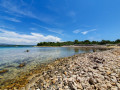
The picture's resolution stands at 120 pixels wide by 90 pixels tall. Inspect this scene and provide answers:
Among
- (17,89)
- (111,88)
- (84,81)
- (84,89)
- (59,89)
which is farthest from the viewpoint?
(17,89)

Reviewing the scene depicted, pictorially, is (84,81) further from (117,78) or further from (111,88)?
(117,78)

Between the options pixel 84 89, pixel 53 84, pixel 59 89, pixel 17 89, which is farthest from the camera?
pixel 17 89

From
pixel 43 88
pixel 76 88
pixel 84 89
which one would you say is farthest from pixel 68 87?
pixel 43 88

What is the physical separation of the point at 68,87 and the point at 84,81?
95cm

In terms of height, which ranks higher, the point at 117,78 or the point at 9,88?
the point at 117,78

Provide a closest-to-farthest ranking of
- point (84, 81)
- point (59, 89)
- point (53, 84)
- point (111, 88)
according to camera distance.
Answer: point (111, 88), point (59, 89), point (84, 81), point (53, 84)

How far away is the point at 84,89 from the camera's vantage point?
270cm

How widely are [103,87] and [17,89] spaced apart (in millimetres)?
4997

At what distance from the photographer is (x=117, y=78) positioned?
3.05 m

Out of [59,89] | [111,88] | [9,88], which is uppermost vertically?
[111,88]

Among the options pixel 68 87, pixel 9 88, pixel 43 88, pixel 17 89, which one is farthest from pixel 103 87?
pixel 9 88

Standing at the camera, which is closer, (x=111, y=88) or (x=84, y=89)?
(x=111, y=88)

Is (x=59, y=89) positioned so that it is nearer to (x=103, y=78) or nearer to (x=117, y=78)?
(x=103, y=78)

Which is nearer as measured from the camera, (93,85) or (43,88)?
(93,85)
